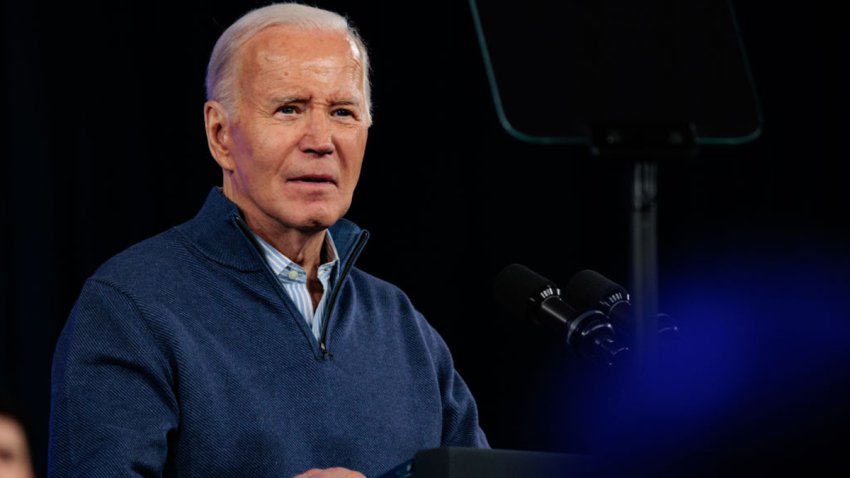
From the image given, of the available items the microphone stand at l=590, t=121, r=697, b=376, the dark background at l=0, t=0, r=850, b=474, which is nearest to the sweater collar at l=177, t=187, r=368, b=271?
the microphone stand at l=590, t=121, r=697, b=376

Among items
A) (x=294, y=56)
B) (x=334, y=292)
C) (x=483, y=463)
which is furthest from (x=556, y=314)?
(x=294, y=56)

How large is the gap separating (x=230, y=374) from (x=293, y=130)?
1.39 feet

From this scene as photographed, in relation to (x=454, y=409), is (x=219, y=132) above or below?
above

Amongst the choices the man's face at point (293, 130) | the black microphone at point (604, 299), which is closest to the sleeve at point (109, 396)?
the man's face at point (293, 130)

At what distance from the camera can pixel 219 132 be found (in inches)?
76.2

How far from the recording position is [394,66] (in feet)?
12.0

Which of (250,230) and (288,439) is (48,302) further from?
(288,439)

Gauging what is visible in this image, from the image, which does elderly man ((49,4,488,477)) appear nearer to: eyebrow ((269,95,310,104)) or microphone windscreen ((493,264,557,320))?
eyebrow ((269,95,310,104))

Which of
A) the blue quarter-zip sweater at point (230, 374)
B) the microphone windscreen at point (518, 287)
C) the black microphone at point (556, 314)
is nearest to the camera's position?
the black microphone at point (556, 314)

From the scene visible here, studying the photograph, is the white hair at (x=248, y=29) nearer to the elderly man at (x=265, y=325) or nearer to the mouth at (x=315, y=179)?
the elderly man at (x=265, y=325)

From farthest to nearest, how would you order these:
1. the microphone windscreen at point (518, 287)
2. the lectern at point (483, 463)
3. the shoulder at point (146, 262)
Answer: the shoulder at point (146, 262), the microphone windscreen at point (518, 287), the lectern at point (483, 463)

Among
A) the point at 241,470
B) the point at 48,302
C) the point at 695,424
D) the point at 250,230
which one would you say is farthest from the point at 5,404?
the point at 48,302

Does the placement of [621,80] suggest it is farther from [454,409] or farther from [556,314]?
[454,409]

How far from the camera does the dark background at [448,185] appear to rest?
3.02 metres
